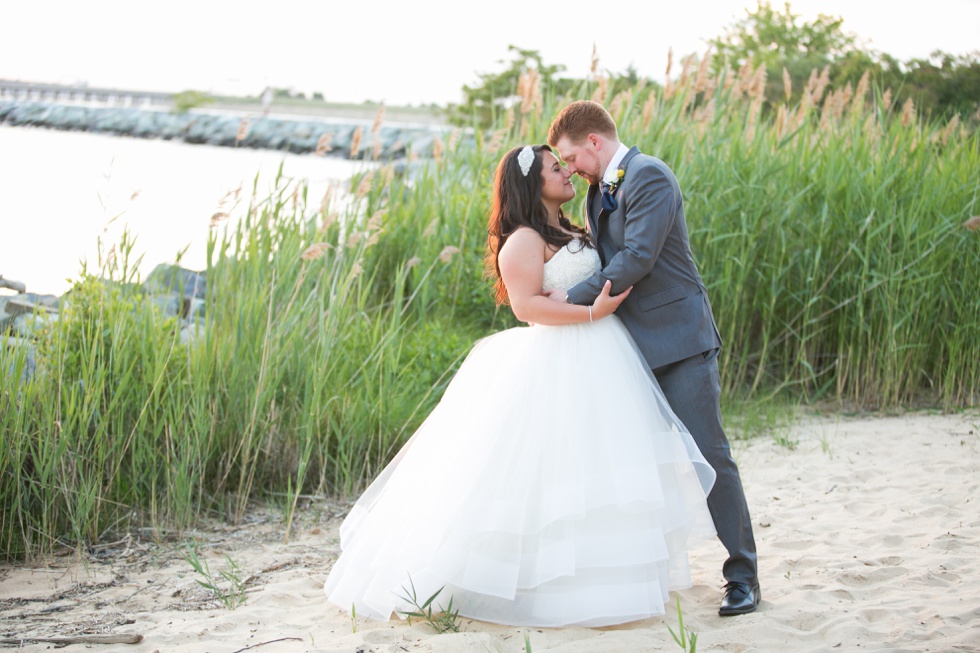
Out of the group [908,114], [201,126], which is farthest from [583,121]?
[201,126]

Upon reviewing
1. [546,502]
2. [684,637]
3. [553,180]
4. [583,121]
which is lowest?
[684,637]

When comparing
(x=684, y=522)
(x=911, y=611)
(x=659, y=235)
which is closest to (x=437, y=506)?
(x=684, y=522)

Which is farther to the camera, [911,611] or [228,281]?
[228,281]

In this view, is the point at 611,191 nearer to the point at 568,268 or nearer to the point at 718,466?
the point at 568,268

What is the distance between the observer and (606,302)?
10.8ft

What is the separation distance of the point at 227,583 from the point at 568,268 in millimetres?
1968

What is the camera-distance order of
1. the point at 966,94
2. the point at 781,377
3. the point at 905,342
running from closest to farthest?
the point at 905,342
the point at 781,377
the point at 966,94

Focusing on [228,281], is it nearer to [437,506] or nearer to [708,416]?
[437,506]

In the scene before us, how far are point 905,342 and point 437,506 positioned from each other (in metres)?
4.16

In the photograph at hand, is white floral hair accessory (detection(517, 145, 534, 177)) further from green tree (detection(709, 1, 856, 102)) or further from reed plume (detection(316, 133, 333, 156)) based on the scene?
green tree (detection(709, 1, 856, 102))

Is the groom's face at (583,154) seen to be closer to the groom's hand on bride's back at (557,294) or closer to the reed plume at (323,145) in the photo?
the groom's hand on bride's back at (557,294)

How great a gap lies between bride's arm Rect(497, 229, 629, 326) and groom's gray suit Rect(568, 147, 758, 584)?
0.21 feet

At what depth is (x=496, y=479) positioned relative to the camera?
3.18 m

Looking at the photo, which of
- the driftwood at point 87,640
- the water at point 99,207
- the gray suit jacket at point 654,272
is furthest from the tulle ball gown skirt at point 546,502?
the water at point 99,207
